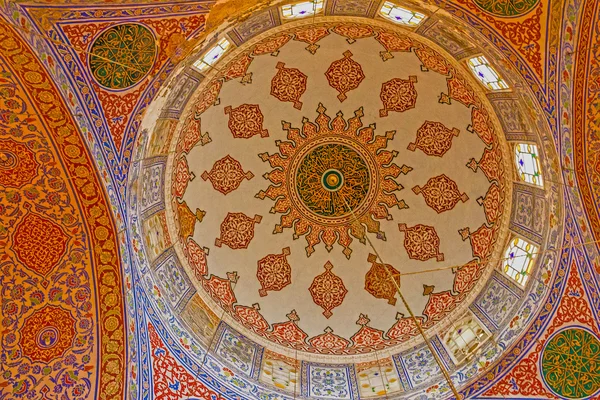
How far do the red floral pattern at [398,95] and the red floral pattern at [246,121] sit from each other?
2.83m

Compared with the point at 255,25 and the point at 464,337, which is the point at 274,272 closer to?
the point at 464,337

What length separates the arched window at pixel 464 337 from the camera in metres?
10.3

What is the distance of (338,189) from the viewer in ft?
43.2

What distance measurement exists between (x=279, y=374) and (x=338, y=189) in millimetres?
4565

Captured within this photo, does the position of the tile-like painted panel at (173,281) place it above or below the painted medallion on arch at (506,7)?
below

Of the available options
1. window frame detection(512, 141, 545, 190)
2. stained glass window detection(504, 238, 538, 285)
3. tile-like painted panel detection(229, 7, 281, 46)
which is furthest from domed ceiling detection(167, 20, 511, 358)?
tile-like painted panel detection(229, 7, 281, 46)

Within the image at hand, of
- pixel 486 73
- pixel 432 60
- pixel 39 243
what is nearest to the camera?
pixel 39 243

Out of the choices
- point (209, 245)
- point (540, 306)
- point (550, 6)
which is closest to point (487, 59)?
point (550, 6)

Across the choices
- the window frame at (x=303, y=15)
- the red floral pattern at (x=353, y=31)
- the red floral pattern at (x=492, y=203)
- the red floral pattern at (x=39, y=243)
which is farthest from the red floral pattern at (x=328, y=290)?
the red floral pattern at (x=39, y=243)

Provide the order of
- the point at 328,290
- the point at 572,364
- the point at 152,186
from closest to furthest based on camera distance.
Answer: the point at 572,364 < the point at 152,186 < the point at 328,290

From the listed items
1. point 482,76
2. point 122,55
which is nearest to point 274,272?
point 482,76

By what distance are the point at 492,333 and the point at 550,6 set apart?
5772mm

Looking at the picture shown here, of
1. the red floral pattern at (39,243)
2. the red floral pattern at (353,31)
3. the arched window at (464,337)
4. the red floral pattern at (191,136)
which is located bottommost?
the arched window at (464,337)

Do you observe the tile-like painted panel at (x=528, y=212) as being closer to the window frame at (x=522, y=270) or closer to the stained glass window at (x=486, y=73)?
the window frame at (x=522, y=270)
